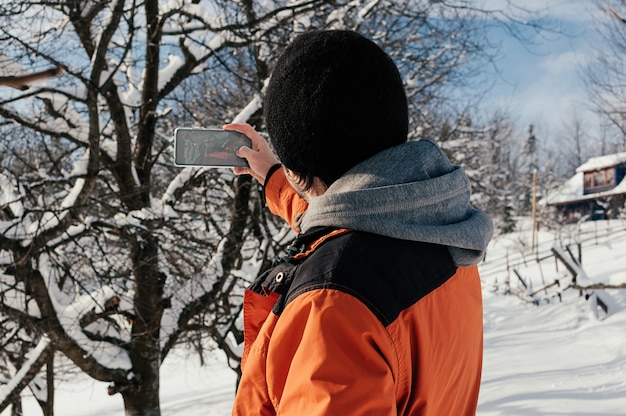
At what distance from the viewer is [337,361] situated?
0.88m

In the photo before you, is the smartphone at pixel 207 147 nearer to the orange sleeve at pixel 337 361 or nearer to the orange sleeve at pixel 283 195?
the orange sleeve at pixel 283 195

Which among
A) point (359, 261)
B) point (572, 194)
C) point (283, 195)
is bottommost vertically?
point (572, 194)

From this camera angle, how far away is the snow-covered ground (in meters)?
6.93

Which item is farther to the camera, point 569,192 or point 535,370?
point 569,192

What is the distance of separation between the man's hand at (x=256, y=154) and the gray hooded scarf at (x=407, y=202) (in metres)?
0.68

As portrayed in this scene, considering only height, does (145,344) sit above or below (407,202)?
below

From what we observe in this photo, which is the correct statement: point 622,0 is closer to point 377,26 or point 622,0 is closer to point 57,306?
point 377,26

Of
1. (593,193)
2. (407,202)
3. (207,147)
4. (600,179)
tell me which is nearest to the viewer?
(407,202)

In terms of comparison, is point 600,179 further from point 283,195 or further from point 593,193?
point 283,195

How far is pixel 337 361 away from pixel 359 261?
188mm

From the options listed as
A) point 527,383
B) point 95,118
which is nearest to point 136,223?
point 95,118

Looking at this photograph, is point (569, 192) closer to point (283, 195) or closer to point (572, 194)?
point (572, 194)

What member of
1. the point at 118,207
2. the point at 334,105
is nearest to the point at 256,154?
the point at 334,105

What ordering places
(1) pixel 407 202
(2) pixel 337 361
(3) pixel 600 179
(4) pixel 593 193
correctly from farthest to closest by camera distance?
(4) pixel 593 193
(3) pixel 600 179
(1) pixel 407 202
(2) pixel 337 361
